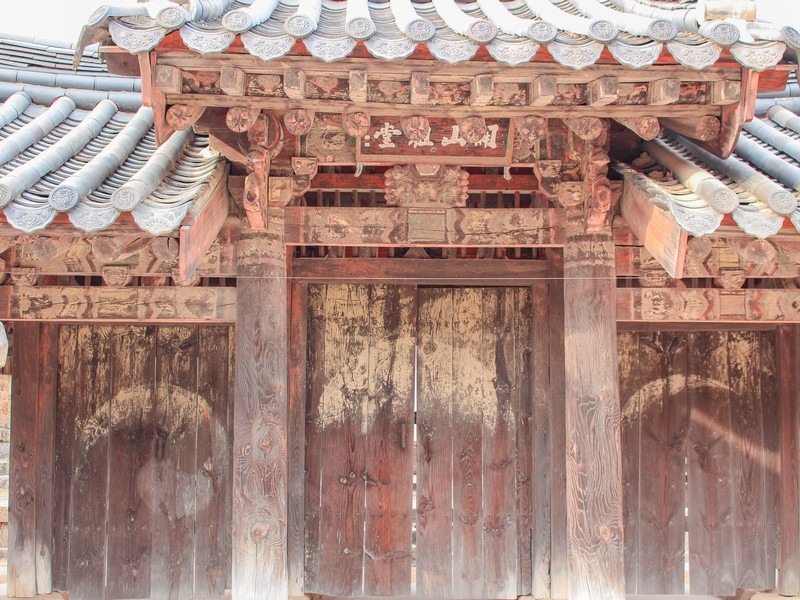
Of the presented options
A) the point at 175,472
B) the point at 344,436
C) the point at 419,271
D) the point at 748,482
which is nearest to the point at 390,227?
the point at 419,271

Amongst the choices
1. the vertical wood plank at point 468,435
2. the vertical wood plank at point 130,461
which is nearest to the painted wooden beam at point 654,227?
the vertical wood plank at point 468,435

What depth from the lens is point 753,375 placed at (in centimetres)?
780

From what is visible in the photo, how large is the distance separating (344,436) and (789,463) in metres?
3.36

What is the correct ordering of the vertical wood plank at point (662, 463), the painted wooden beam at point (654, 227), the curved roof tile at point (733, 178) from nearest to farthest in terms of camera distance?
the curved roof tile at point (733, 178) → the painted wooden beam at point (654, 227) → the vertical wood plank at point (662, 463)

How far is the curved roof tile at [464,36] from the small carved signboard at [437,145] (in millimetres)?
970

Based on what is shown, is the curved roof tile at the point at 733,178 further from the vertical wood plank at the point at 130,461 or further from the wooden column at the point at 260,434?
the vertical wood plank at the point at 130,461

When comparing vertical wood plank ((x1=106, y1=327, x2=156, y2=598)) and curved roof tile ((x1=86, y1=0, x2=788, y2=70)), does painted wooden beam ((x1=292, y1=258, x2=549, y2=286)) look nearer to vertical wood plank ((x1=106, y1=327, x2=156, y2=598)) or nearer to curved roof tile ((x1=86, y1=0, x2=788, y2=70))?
vertical wood plank ((x1=106, y1=327, x2=156, y2=598))

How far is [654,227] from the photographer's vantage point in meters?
5.92

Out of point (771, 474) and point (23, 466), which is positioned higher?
point (23, 466)

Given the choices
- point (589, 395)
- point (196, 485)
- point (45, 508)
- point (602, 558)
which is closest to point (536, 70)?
point (589, 395)

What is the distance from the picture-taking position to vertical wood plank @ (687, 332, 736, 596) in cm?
774

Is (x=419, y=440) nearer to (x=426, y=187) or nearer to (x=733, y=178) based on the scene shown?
(x=426, y=187)

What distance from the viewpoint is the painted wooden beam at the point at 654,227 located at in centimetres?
557

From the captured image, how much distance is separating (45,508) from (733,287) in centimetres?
526
